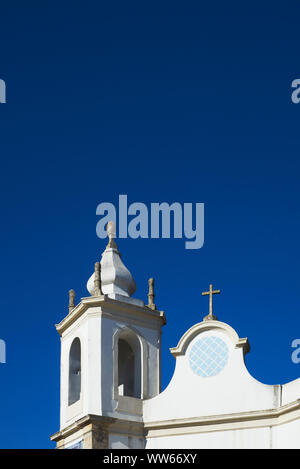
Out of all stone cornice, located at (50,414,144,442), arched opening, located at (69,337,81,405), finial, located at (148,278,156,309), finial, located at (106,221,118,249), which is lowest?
stone cornice, located at (50,414,144,442)

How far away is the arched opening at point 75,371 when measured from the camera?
30.5 metres

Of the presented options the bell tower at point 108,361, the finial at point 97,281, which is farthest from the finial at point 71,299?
the finial at point 97,281

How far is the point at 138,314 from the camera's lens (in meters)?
30.3

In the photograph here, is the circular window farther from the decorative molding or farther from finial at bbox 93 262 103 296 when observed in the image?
finial at bbox 93 262 103 296

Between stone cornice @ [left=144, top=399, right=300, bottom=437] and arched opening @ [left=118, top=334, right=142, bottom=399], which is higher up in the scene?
arched opening @ [left=118, top=334, right=142, bottom=399]

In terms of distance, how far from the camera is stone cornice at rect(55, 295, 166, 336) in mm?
29500

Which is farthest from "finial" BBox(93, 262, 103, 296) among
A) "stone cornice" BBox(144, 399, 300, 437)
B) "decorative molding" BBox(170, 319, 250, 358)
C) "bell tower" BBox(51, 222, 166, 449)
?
"stone cornice" BBox(144, 399, 300, 437)

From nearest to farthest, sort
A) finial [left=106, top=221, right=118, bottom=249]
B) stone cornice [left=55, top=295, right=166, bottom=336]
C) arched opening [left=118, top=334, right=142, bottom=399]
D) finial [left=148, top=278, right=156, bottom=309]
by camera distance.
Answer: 1. stone cornice [left=55, top=295, right=166, bottom=336]
2. arched opening [left=118, top=334, right=142, bottom=399]
3. finial [left=148, top=278, right=156, bottom=309]
4. finial [left=106, top=221, right=118, bottom=249]

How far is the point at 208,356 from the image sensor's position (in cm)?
2939

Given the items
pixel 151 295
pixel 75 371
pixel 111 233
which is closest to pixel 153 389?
pixel 75 371

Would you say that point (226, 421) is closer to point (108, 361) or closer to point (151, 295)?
point (108, 361)

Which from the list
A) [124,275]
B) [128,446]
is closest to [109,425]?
[128,446]
